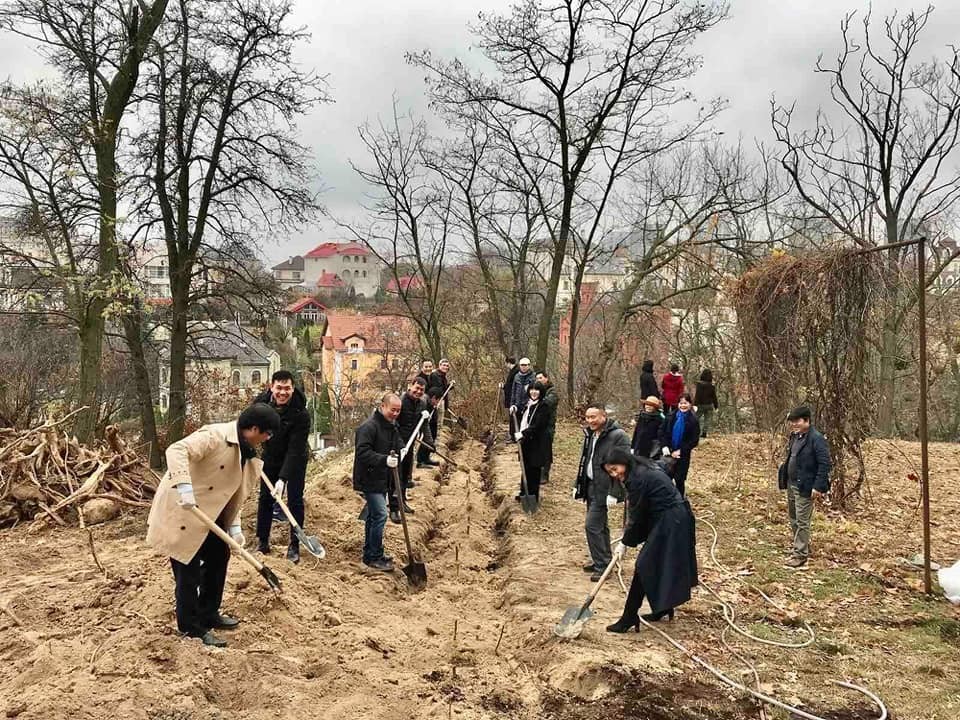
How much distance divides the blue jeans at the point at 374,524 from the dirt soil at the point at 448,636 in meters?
0.21

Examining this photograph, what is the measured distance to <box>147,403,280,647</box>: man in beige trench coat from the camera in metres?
4.31

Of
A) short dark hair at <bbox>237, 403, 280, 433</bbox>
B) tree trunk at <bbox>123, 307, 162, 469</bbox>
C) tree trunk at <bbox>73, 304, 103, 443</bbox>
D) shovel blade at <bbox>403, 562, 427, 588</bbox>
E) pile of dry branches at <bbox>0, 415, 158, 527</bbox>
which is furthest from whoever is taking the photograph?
tree trunk at <bbox>123, 307, 162, 469</bbox>

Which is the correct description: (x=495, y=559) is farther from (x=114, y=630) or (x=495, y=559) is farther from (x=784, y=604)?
(x=114, y=630)

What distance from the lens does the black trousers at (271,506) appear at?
6355mm

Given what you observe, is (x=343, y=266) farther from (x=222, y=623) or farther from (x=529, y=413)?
(x=222, y=623)

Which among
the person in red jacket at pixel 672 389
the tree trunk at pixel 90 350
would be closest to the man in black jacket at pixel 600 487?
the person in red jacket at pixel 672 389

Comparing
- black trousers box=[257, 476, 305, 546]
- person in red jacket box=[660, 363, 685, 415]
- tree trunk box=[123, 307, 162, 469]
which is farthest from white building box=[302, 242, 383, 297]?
black trousers box=[257, 476, 305, 546]

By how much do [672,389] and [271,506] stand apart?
29.0 feet

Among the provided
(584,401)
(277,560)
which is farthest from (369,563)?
(584,401)

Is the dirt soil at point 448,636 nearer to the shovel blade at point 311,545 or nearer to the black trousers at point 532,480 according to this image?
the shovel blade at point 311,545

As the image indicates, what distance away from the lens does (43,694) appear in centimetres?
385

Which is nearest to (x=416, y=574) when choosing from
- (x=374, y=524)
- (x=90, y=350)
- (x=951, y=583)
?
(x=374, y=524)

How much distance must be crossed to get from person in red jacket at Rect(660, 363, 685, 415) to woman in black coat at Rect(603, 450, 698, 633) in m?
8.13

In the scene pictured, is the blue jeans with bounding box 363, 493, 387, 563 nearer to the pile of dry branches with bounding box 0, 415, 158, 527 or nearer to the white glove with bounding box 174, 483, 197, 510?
the white glove with bounding box 174, 483, 197, 510
